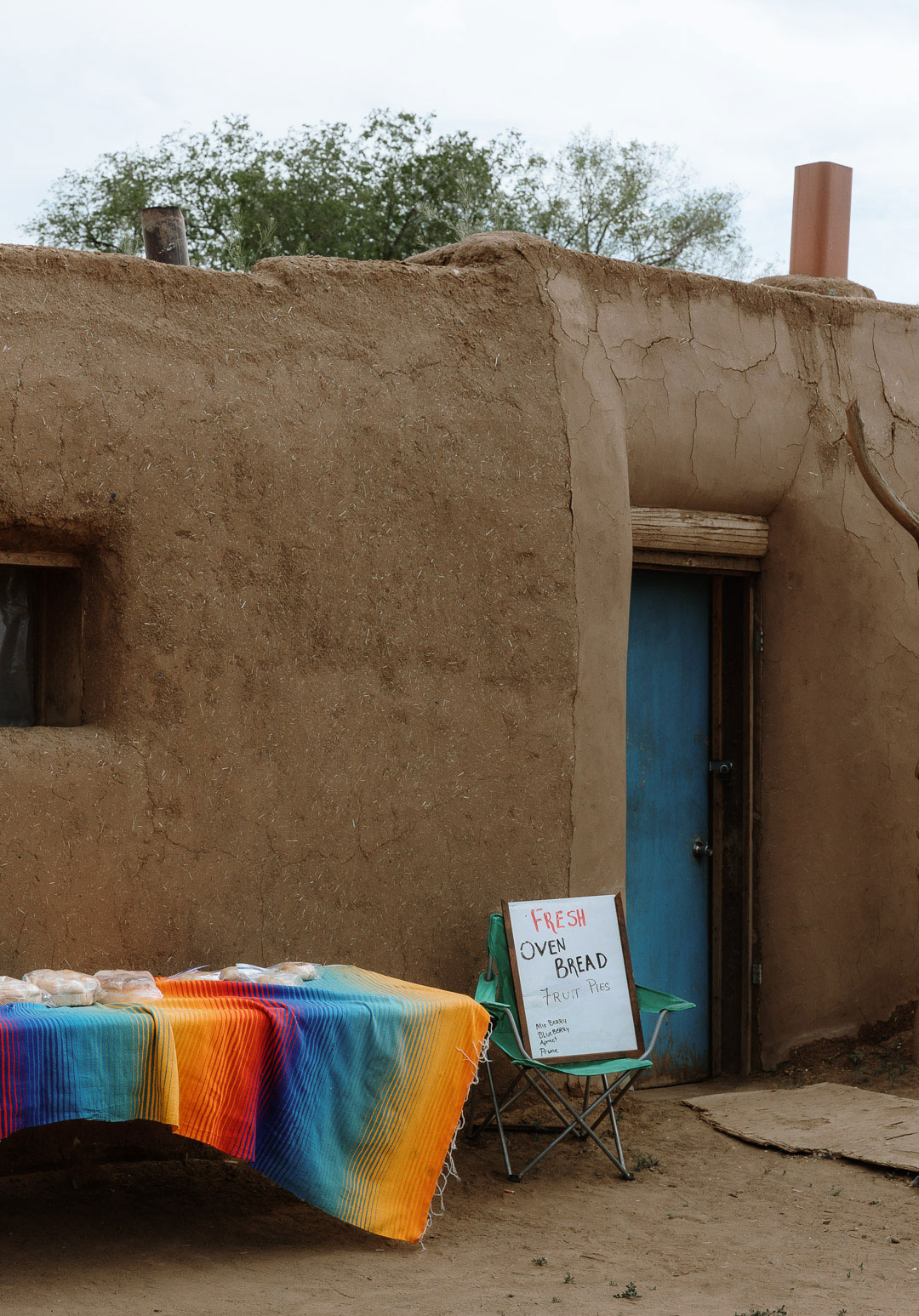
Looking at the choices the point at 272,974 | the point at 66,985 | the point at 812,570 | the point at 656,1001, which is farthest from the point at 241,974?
the point at 812,570

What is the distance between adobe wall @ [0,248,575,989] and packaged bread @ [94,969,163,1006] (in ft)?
0.83

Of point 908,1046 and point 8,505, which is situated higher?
point 8,505

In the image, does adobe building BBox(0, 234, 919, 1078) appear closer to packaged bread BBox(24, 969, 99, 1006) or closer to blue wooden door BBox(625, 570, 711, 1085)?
blue wooden door BBox(625, 570, 711, 1085)

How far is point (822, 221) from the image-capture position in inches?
257

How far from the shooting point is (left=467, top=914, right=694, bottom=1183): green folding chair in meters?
4.43

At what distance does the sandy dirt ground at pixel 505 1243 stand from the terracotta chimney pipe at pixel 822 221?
4.02 meters

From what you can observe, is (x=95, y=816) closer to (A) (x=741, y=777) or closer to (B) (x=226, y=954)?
(B) (x=226, y=954)

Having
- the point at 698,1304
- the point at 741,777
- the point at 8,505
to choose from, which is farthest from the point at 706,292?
the point at 698,1304

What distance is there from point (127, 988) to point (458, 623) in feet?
5.58

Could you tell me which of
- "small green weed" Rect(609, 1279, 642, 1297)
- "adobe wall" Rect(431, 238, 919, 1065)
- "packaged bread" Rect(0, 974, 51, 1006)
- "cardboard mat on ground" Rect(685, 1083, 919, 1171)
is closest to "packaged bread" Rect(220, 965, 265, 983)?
"packaged bread" Rect(0, 974, 51, 1006)

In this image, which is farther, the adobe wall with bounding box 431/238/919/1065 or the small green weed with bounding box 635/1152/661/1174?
the adobe wall with bounding box 431/238/919/1065

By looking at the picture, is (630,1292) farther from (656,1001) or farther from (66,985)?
(66,985)

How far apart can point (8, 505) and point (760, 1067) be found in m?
3.74

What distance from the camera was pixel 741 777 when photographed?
19.1 ft
